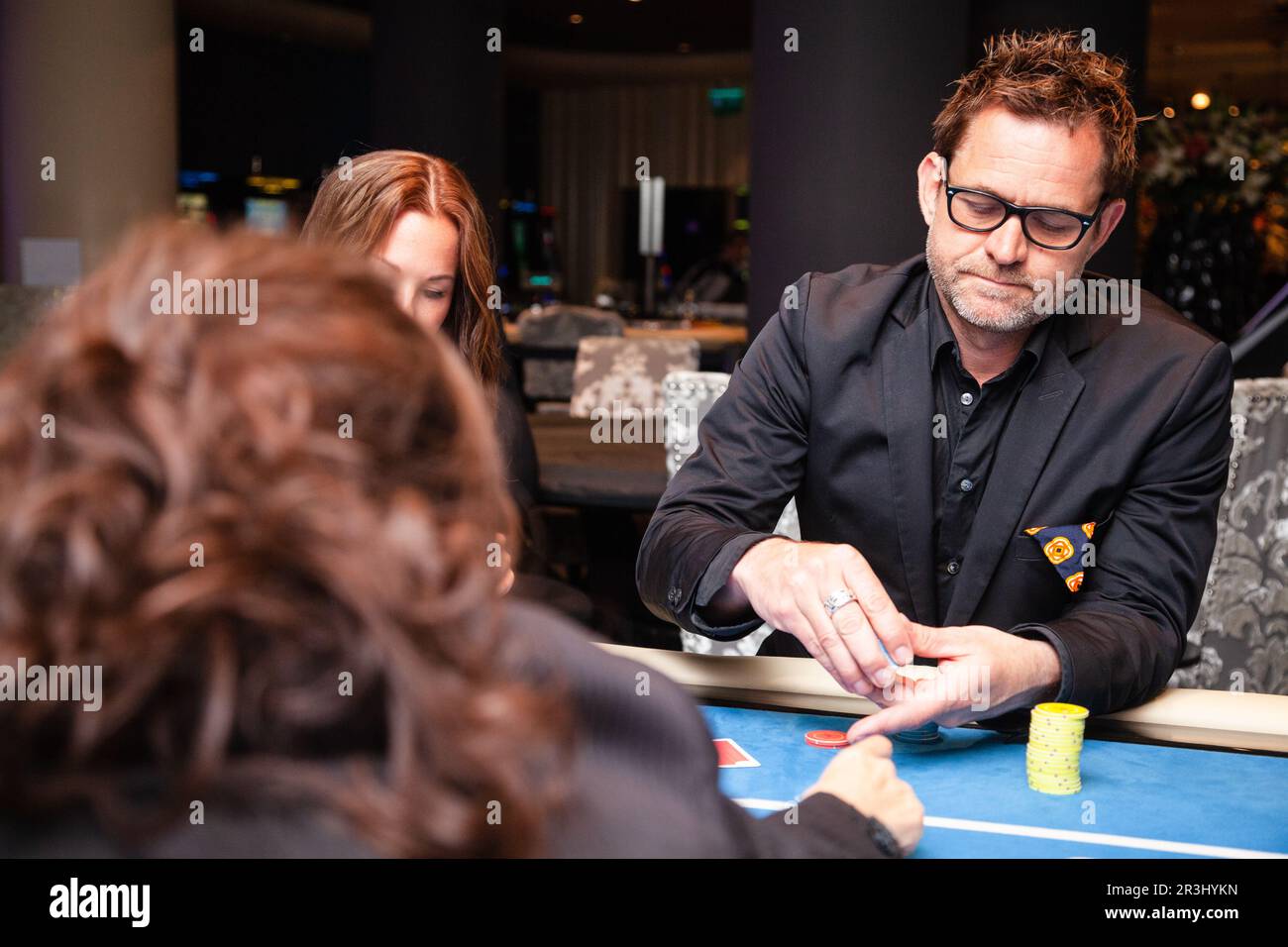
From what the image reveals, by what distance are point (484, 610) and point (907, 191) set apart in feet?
11.3

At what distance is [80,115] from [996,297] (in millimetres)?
5657

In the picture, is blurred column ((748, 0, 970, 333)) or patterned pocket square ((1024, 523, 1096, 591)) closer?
patterned pocket square ((1024, 523, 1096, 591))

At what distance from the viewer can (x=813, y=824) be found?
106cm

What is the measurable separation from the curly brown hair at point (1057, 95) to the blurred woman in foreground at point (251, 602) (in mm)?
1492

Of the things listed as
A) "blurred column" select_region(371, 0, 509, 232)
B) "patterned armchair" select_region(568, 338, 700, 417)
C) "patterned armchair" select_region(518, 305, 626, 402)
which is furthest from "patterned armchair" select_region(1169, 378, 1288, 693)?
"blurred column" select_region(371, 0, 509, 232)

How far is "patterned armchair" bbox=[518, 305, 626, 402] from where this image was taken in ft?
22.2

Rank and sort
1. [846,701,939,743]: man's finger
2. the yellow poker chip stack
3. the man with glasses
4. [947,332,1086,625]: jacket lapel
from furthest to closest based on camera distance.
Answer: [947,332,1086,625]: jacket lapel < the man with glasses < [846,701,939,743]: man's finger < the yellow poker chip stack

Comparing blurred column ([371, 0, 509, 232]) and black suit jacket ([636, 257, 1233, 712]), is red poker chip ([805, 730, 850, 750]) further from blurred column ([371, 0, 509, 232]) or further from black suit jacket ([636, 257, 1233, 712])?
blurred column ([371, 0, 509, 232])

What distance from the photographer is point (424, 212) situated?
2.24 m

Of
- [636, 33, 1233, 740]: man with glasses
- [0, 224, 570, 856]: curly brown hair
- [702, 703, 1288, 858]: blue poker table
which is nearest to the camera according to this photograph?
[0, 224, 570, 856]: curly brown hair

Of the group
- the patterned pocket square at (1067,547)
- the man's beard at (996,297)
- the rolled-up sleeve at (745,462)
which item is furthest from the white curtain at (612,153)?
the patterned pocket square at (1067,547)

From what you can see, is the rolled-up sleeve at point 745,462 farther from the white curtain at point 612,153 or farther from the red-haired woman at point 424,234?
the white curtain at point 612,153

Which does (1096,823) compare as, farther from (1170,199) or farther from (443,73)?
(443,73)
